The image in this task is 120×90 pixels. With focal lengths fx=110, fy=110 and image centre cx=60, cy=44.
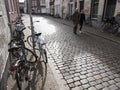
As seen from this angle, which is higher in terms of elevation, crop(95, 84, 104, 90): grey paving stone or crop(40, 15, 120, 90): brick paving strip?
crop(40, 15, 120, 90): brick paving strip

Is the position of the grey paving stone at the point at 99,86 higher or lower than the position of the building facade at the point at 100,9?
lower

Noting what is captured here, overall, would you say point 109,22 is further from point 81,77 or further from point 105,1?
point 81,77

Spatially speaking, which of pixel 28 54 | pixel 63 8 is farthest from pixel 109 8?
pixel 63 8

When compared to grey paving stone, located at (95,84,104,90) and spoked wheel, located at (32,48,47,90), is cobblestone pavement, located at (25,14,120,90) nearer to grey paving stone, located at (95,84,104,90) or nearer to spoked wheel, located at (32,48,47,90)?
grey paving stone, located at (95,84,104,90)

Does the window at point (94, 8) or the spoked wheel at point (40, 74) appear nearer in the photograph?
the spoked wheel at point (40, 74)

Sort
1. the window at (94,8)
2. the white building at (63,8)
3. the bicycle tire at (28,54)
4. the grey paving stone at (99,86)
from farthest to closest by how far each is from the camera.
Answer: the white building at (63,8) → the window at (94,8) → the bicycle tire at (28,54) → the grey paving stone at (99,86)

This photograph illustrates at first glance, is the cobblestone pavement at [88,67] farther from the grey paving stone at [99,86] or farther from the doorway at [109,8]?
the doorway at [109,8]

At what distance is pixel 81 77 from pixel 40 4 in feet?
149

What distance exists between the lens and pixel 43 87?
8.86 feet

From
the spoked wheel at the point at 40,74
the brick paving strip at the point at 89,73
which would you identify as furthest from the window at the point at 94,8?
the spoked wheel at the point at 40,74

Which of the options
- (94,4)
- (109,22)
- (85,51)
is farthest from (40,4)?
(85,51)

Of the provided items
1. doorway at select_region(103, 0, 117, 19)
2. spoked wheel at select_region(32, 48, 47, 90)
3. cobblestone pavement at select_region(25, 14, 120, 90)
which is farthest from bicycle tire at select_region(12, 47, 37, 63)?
doorway at select_region(103, 0, 117, 19)

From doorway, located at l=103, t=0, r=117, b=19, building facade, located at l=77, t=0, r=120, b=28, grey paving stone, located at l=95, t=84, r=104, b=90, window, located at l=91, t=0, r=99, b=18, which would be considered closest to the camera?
grey paving stone, located at l=95, t=84, r=104, b=90

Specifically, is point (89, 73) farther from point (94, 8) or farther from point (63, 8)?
point (63, 8)
